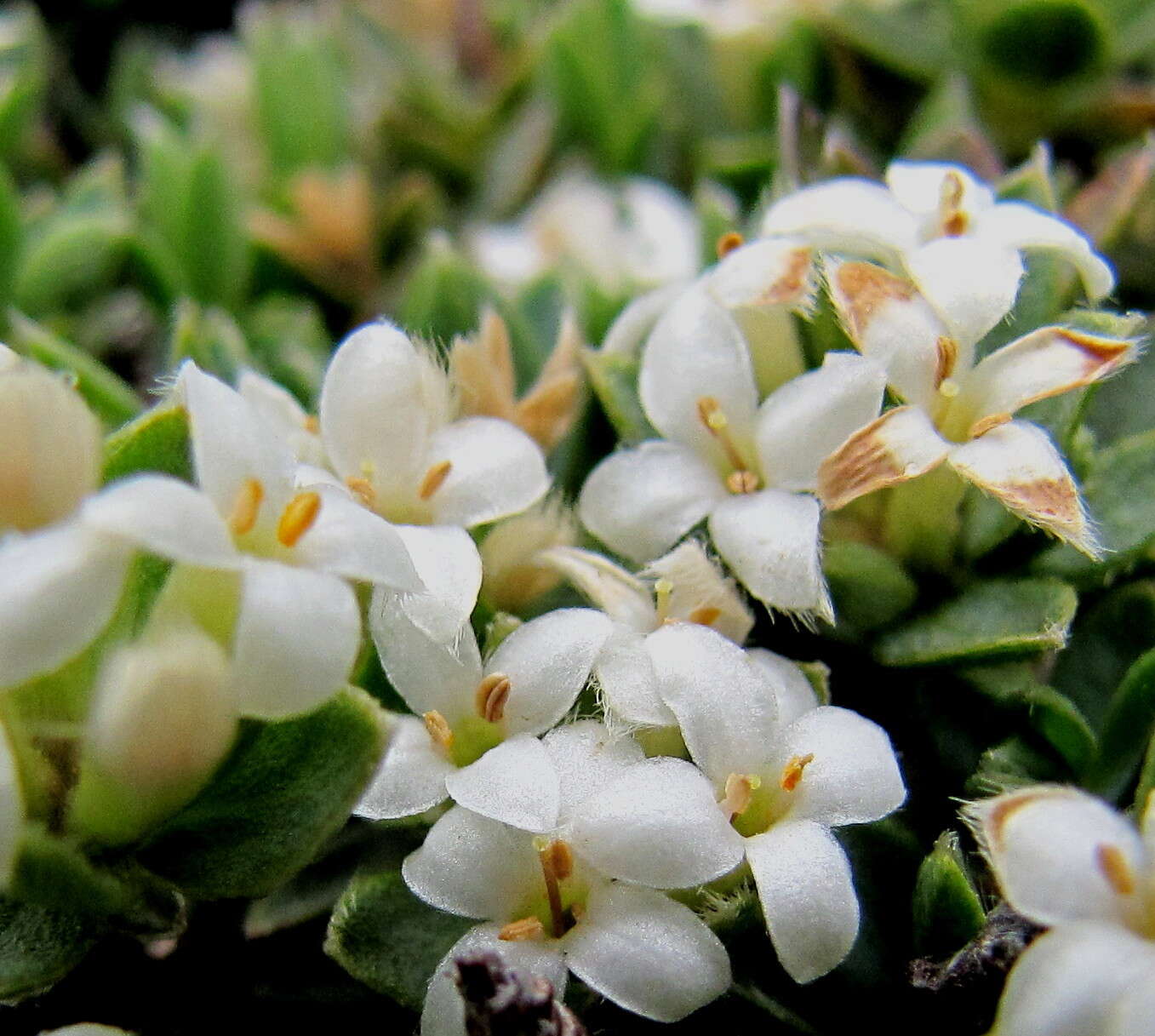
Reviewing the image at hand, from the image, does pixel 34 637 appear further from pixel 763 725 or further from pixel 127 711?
pixel 763 725

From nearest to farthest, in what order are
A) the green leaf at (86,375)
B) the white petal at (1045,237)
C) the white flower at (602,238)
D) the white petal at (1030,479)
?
the white petal at (1030,479) < the white petal at (1045,237) < the green leaf at (86,375) < the white flower at (602,238)

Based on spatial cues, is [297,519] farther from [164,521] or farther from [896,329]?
[896,329]

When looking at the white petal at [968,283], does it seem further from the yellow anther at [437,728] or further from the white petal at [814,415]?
the yellow anther at [437,728]

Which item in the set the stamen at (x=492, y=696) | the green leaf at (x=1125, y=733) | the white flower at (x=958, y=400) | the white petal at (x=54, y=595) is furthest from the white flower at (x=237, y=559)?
the green leaf at (x=1125, y=733)

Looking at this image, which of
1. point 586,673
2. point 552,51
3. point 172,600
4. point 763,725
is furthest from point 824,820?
point 552,51

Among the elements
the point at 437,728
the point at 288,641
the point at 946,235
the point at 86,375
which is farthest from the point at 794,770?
the point at 86,375

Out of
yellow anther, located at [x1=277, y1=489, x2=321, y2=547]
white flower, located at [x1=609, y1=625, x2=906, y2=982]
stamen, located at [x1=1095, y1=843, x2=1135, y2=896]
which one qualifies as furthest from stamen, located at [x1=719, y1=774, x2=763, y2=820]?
yellow anther, located at [x1=277, y1=489, x2=321, y2=547]
